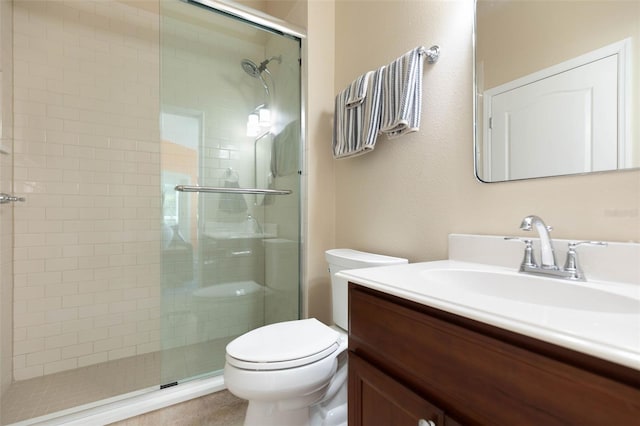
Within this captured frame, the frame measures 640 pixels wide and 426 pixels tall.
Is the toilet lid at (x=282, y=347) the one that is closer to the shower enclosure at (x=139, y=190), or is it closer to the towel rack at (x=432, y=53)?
the shower enclosure at (x=139, y=190)

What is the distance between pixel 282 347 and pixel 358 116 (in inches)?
43.3

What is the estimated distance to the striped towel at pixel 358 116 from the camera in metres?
1.37

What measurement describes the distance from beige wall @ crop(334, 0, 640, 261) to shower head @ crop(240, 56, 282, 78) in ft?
1.42

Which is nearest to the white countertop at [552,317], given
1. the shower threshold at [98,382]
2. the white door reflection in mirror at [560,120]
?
the white door reflection in mirror at [560,120]

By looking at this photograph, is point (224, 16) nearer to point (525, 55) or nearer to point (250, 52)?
point (250, 52)

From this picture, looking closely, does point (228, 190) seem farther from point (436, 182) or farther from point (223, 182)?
point (436, 182)

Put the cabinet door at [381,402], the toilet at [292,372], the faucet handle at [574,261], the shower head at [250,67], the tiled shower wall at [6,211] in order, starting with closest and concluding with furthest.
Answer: the cabinet door at [381,402]
the faucet handle at [574,261]
the toilet at [292,372]
the tiled shower wall at [6,211]
the shower head at [250,67]

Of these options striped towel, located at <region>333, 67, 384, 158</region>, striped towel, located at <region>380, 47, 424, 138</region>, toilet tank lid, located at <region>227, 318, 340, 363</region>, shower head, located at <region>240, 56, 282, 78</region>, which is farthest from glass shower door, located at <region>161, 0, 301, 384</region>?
striped towel, located at <region>380, 47, 424, 138</region>

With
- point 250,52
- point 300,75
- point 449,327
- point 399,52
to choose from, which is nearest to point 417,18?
point 399,52

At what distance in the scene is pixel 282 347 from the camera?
43.1 inches

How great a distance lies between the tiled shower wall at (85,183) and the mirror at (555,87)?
79.2 inches

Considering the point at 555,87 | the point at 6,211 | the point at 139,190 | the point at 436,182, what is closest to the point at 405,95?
the point at 436,182

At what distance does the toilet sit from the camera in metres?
1.02

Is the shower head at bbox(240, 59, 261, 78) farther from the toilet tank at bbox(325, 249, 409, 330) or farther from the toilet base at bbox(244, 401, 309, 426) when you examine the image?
the toilet base at bbox(244, 401, 309, 426)
